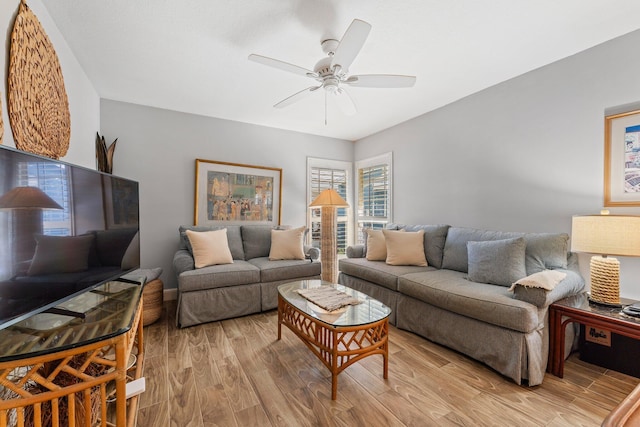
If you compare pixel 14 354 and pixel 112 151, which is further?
pixel 112 151

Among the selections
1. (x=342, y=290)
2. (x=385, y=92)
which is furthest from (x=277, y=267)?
(x=385, y=92)

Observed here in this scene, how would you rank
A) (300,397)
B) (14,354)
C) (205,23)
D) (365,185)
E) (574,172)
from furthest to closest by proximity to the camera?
(365,185) → (574,172) → (205,23) → (300,397) → (14,354)

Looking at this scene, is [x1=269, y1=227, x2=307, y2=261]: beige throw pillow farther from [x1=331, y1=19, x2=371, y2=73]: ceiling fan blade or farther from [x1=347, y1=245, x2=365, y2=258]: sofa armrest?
[x1=331, y1=19, x2=371, y2=73]: ceiling fan blade

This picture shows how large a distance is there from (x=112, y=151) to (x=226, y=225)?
153 centimetres

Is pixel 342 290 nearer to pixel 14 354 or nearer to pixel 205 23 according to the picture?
pixel 14 354

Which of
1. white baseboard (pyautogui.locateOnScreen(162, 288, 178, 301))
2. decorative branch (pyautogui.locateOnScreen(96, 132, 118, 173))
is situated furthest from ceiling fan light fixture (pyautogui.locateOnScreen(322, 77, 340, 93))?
white baseboard (pyautogui.locateOnScreen(162, 288, 178, 301))

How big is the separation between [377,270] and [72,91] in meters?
3.14

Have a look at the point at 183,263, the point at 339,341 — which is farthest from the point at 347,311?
the point at 183,263

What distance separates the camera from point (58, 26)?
185 centimetres

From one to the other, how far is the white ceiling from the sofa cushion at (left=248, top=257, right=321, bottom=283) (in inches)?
75.6

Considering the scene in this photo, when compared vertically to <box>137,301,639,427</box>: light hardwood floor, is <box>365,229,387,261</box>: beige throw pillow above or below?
above

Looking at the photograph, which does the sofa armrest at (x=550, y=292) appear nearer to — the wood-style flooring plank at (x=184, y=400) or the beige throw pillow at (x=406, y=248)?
the beige throw pillow at (x=406, y=248)

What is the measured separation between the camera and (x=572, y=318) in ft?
5.69

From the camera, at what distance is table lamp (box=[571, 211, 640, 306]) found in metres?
1.63
